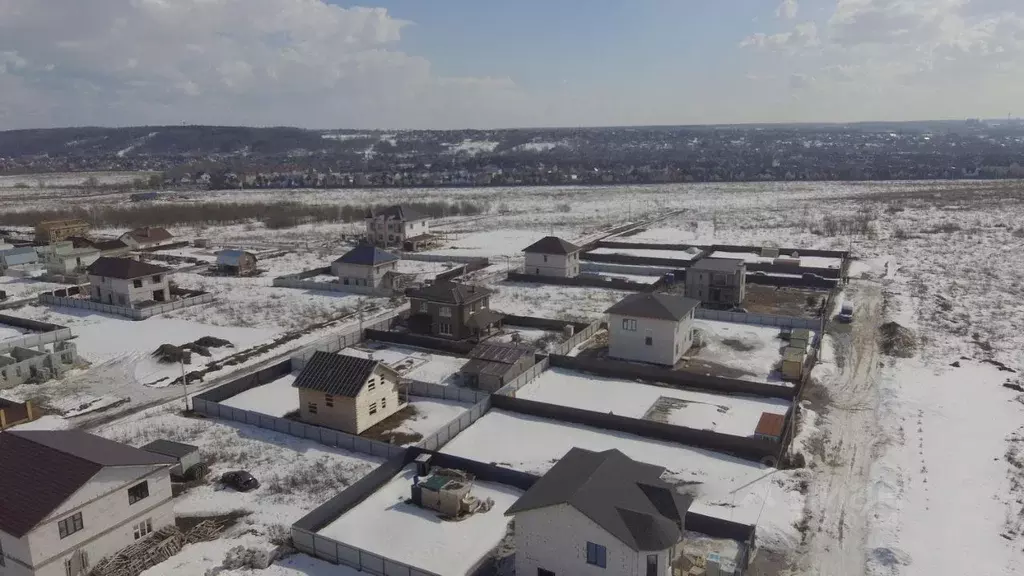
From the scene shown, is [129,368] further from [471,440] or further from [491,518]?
[491,518]

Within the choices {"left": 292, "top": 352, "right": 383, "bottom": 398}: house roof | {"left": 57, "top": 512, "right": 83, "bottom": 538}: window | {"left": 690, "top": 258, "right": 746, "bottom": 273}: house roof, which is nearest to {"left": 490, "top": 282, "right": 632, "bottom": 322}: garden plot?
{"left": 690, "top": 258, "right": 746, "bottom": 273}: house roof

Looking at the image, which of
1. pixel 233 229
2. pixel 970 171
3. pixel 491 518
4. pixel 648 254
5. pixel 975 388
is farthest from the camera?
pixel 970 171

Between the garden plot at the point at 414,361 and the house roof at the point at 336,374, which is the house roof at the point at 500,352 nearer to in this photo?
the garden plot at the point at 414,361

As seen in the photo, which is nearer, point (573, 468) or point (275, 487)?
point (573, 468)

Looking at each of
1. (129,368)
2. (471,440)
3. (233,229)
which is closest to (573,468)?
(471,440)

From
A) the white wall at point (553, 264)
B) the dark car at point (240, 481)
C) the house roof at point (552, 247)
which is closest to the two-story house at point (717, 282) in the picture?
the white wall at point (553, 264)
